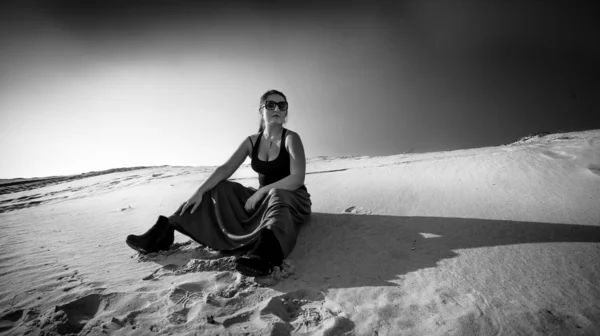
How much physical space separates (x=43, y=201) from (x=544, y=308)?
1106 cm

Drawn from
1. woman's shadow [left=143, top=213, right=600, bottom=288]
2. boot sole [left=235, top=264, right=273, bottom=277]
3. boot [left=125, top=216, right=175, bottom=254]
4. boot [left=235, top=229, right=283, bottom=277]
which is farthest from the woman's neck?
boot sole [left=235, top=264, right=273, bottom=277]

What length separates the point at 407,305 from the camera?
6.01ft

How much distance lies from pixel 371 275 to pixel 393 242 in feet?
2.25

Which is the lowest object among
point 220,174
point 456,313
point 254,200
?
point 456,313

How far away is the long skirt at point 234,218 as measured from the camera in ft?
7.84

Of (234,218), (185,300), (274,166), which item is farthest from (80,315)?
(274,166)

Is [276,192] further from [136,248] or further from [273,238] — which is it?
[136,248]

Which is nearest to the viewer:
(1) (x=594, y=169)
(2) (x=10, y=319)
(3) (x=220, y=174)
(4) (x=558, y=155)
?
(2) (x=10, y=319)

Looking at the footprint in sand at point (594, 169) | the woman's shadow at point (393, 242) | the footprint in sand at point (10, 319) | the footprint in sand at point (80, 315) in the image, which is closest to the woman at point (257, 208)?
the woman's shadow at point (393, 242)

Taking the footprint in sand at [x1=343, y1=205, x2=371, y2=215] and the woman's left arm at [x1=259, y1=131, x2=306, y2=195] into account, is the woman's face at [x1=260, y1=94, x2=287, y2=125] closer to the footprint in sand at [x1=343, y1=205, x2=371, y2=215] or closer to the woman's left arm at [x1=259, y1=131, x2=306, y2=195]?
the woman's left arm at [x1=259, y1=131, x2=306, y2=195]

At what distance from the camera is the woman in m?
2.22

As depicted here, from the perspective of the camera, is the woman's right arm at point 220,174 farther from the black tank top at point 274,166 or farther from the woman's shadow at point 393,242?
the woman's shadow at point 393,242

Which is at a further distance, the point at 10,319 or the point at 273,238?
the point at 273,238

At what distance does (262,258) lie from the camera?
2084mm
